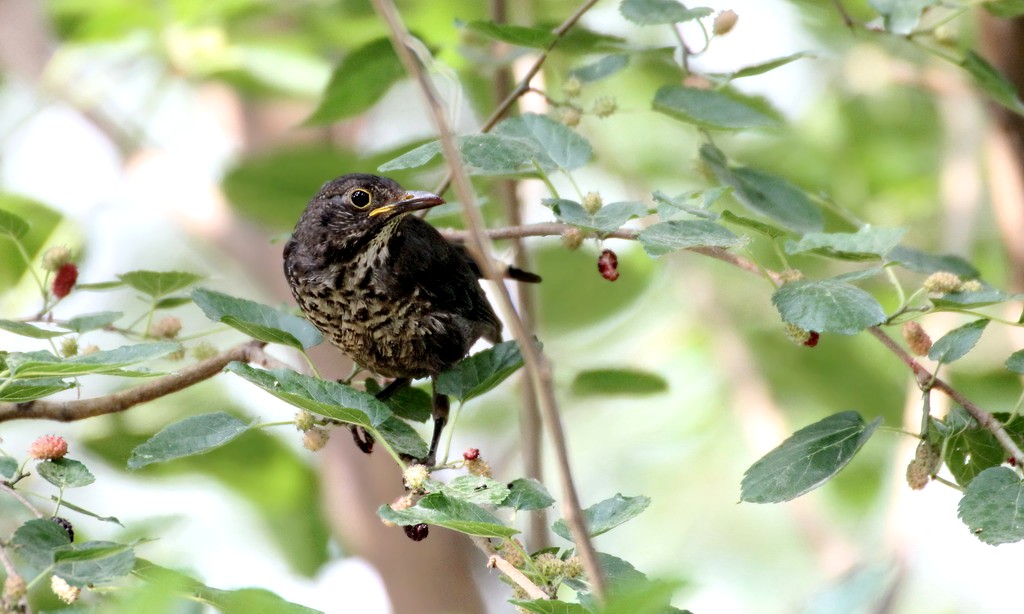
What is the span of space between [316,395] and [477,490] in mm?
391

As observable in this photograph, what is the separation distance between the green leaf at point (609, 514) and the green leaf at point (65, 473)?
34.9 inches

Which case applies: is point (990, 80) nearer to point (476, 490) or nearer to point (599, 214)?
point (599, 214)

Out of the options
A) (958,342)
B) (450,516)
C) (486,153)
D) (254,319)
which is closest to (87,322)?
(254,319)

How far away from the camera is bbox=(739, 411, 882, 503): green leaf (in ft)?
6.75

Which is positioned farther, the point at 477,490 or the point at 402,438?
the point at 402,438

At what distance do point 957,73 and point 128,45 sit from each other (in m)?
3.49

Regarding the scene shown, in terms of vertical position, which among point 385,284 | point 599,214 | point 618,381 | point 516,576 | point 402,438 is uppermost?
point 599,214

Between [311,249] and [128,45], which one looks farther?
[128,45]

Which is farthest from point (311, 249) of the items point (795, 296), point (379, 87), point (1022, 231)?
point (1022, 231)

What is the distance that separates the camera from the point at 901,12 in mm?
2594

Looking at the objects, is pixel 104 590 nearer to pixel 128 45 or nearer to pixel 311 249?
pixel 311 249

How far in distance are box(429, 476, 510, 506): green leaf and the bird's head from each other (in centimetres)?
135

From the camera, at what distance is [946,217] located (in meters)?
4.76

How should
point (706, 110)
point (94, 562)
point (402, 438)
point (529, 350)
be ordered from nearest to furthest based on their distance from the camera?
point (529, 350)
point (94, 562)
point (402, 438)
point (706, 110)
